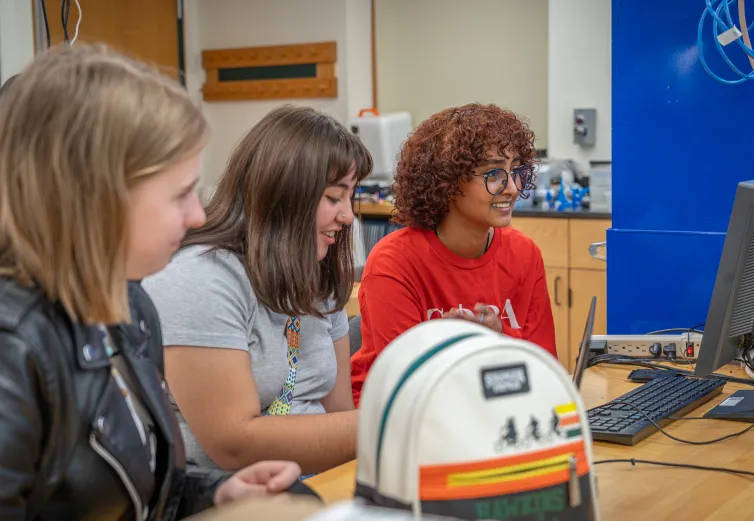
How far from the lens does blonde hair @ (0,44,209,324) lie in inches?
39.8

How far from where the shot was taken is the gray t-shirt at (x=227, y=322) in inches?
62.2

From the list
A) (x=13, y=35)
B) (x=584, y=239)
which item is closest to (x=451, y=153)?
(x=584, y=239)

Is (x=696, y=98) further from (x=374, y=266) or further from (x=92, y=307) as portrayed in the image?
(x=92, y=307)

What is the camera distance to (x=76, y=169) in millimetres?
1012

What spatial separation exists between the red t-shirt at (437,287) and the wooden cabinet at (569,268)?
195cm

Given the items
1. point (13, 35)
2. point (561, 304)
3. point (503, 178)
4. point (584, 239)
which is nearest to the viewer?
point (503, 178)

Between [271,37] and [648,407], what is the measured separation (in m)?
4.56

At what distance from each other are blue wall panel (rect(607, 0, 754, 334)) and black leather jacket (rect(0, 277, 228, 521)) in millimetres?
1853

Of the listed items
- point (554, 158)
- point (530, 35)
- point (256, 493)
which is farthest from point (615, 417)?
point (530, 35)

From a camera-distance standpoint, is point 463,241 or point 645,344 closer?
point 645,344

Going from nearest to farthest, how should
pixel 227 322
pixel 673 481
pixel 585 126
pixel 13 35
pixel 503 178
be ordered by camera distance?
1. pixel 673 481
2. pixel 227 322
3. pixel 503 178
4. pixel 13 35
5. pixel 585 126

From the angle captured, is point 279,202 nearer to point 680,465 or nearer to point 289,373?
point 289,373

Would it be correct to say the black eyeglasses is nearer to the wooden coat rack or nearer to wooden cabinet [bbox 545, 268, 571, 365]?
wooden cabinet [bbox 545, 268, 571, 365]

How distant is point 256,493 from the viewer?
4.15 ft
